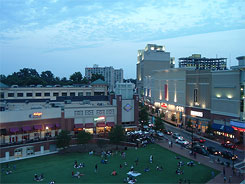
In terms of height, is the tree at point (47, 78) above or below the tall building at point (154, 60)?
below

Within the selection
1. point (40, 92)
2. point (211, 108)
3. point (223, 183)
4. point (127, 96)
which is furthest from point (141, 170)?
point (40, 92)

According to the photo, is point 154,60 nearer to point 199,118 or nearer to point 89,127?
point 199,118

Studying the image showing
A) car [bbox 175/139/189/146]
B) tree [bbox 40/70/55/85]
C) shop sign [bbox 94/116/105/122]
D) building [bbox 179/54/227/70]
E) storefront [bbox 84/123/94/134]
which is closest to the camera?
car [bbox 175/139/189/146]

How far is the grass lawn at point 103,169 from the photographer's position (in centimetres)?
3098

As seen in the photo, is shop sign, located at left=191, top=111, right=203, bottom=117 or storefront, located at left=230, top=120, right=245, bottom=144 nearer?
storefront, located at left=230, top=120, right=245, bottom=144

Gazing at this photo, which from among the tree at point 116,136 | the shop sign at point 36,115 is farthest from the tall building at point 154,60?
the shop sign at point 36,115

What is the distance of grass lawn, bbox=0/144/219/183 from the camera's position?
31.0 meters

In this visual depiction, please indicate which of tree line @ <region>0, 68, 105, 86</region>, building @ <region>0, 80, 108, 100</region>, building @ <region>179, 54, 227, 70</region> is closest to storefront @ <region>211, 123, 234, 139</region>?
building @ <region>0, 80, 108, 100</region>

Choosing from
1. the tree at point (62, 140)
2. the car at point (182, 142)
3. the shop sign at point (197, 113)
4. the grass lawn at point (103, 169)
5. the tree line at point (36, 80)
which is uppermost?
the tree line at point (36, 80)

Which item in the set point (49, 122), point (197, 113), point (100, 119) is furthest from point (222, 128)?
point (49, 122)

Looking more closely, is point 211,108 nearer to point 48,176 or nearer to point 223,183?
point 223,183

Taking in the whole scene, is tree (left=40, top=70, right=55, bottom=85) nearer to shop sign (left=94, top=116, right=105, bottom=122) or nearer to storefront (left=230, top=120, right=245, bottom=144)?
shop sign (left=94, top=116, right=105, bottom=122)

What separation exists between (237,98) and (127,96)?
2603cm

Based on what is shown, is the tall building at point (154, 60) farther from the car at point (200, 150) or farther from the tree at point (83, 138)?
the car at point (200, 150)
